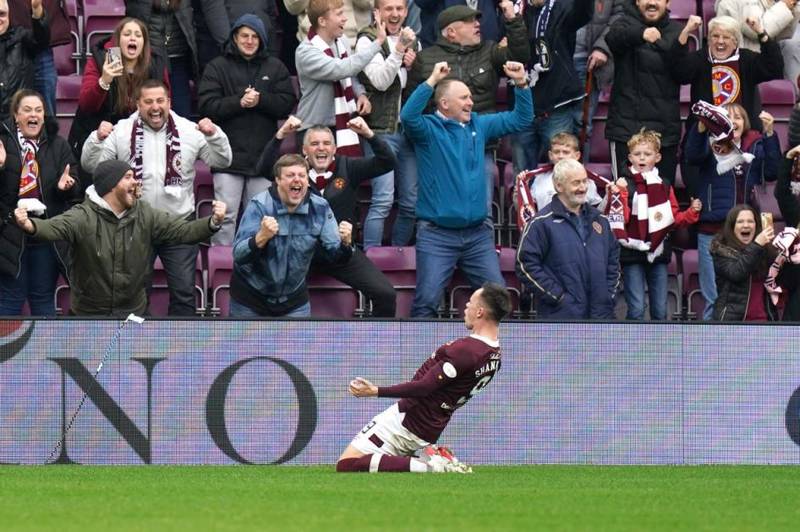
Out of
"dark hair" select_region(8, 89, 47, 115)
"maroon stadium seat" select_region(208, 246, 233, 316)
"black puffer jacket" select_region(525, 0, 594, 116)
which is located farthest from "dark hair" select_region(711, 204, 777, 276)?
"dark hair" select_region(8, 89, 47, 115)

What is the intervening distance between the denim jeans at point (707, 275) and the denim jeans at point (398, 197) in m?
2.66

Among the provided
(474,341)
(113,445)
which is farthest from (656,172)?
(113,445)

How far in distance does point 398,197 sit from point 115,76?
2.86m

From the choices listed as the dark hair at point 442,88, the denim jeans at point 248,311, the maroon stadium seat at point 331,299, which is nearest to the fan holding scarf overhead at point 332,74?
the dark hair at point 442,88

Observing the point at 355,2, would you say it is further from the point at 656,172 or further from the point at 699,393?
the point at 699,393

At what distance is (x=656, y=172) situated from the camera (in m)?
15.8

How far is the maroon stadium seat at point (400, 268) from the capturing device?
15.8 meters

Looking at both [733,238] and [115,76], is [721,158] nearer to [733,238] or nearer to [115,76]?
[733,238]

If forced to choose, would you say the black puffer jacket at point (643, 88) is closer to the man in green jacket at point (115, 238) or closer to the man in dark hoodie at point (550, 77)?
the man in dark hoodie at point (550, 77)

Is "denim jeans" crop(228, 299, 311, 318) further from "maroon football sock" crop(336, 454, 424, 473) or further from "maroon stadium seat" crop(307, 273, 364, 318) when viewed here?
"maroon football sock" crop(336, 454, 424, 473)

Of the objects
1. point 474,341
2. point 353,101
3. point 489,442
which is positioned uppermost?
point 353,101

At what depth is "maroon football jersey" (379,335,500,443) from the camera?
11953mm

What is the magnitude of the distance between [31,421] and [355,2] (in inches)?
216

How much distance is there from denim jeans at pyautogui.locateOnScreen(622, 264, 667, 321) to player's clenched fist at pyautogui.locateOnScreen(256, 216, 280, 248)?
11.8ft
